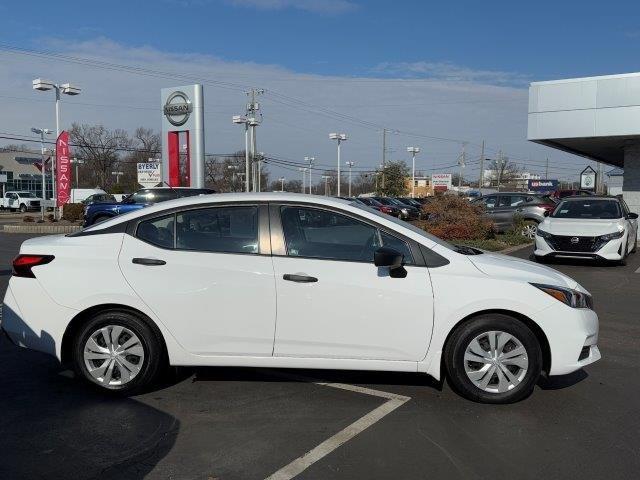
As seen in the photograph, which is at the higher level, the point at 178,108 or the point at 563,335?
the point at 178,108

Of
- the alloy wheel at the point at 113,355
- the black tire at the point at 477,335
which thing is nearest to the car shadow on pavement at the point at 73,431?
the alloy wheel at the point at 113,355

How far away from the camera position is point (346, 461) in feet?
12.2

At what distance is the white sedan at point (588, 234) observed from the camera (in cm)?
1249

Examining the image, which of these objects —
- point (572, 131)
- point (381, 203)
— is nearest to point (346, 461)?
point (572, 131)

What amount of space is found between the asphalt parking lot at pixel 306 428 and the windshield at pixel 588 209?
8.90 metres

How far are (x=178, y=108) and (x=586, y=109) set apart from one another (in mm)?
18549

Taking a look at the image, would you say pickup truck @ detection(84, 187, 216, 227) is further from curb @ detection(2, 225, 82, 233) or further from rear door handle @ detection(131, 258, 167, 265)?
rear door handle @ detection(131, 258, 167, 265)

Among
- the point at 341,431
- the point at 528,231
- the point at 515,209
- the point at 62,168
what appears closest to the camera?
the point at 341,431

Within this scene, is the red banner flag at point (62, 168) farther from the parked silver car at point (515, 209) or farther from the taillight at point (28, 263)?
the taillight at point (28, 263)

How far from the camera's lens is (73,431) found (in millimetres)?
4180

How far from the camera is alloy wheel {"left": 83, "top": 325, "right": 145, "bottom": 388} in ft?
15.7

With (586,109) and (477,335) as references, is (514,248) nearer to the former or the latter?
(586,109)

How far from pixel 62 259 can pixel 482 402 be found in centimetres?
357

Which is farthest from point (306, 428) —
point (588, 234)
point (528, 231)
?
point (528, 231)
